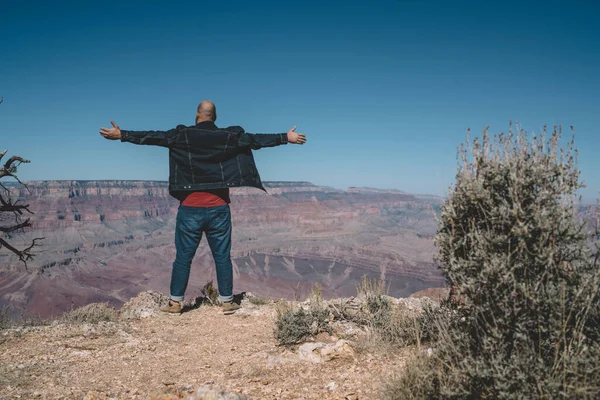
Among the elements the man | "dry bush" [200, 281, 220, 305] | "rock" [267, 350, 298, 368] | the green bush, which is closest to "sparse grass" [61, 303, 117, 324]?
the man

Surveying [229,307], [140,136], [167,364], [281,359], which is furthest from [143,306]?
[281,359]

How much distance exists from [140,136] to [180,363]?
2786 millimetres

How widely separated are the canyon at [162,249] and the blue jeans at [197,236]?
64710 millimetres

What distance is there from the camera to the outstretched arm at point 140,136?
447cm

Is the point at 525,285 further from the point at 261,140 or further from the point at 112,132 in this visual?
the point at 112,132

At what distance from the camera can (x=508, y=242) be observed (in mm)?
2055

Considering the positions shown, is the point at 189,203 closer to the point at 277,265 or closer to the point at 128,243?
the point at 277,265

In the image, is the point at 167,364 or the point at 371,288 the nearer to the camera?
the point at 167,364

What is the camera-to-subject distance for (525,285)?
1.99m

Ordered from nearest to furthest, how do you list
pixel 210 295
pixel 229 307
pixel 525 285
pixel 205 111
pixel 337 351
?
pixel 525 285
pixel 337 351
pixel 205 111
pixel 229 307
pixel 210 295

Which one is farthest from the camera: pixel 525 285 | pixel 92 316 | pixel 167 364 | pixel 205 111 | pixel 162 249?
pixel 162 249

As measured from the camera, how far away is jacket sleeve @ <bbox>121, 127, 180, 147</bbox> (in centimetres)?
458

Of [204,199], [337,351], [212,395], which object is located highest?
[204,199]

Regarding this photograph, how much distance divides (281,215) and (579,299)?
17742 centimetres
